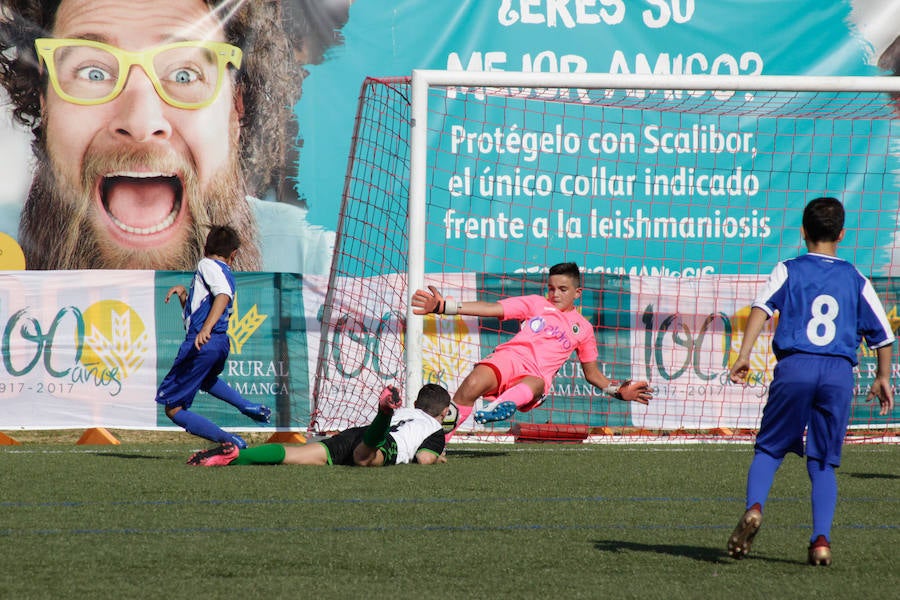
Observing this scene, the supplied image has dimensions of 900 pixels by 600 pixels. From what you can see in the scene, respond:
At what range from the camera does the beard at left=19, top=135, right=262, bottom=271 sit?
12930 mm

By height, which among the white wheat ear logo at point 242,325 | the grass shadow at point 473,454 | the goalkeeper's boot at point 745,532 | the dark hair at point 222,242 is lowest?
the grass shadow at point 473,454

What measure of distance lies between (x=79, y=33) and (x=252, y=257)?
10.9 feet

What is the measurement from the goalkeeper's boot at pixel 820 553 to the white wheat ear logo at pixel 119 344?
796 centimetres

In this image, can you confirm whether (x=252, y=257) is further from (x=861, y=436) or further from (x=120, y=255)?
(x=861, y=436)

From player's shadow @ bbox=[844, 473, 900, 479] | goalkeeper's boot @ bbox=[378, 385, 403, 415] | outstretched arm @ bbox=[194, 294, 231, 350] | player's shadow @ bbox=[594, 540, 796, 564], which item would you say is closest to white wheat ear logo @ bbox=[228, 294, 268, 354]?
outstretched arm @ bbox=[194, 294, 231, 350]

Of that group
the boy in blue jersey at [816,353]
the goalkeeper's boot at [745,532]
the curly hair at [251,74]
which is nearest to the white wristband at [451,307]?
the boy in blue jersey at [816,353]

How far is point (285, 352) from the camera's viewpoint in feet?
35.7

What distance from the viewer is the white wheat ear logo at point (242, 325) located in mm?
10875

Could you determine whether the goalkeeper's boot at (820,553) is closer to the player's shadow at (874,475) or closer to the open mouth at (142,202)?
the player's shadow at (874,475)

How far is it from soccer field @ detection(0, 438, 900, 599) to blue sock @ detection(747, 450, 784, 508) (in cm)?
22

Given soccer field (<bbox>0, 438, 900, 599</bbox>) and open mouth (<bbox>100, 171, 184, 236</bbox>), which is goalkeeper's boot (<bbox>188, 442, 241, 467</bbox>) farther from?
open mouth (<bbox>100, 171, 184, 236</bbox>)

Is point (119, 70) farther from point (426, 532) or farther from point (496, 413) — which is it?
point (426, 532)

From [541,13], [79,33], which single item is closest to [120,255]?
[79,33]

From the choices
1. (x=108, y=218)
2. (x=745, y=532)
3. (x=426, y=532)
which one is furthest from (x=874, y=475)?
(x=108, y=218)
